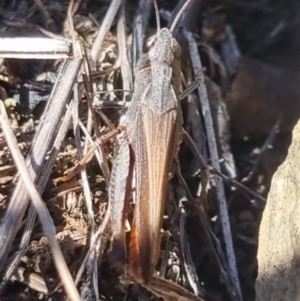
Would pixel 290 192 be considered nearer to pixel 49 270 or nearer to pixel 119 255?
pixel 119 255

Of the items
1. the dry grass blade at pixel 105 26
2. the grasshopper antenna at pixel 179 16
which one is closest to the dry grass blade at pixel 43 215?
the dry grass blade at pixel 105 26

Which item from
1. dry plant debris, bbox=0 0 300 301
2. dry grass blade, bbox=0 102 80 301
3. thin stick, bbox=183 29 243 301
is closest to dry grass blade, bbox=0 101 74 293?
dry plant debris, bbox=0 0 300 301

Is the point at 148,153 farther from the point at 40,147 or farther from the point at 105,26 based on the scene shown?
the point at 105,26

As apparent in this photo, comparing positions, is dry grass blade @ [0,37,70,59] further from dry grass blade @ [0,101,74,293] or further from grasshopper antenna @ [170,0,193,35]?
grasshopper antenna @ [170,0,193,35]

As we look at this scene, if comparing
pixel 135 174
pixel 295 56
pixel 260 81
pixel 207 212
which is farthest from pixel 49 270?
pixel 295 56

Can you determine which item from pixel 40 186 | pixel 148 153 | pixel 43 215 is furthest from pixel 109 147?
pixel 43 215
